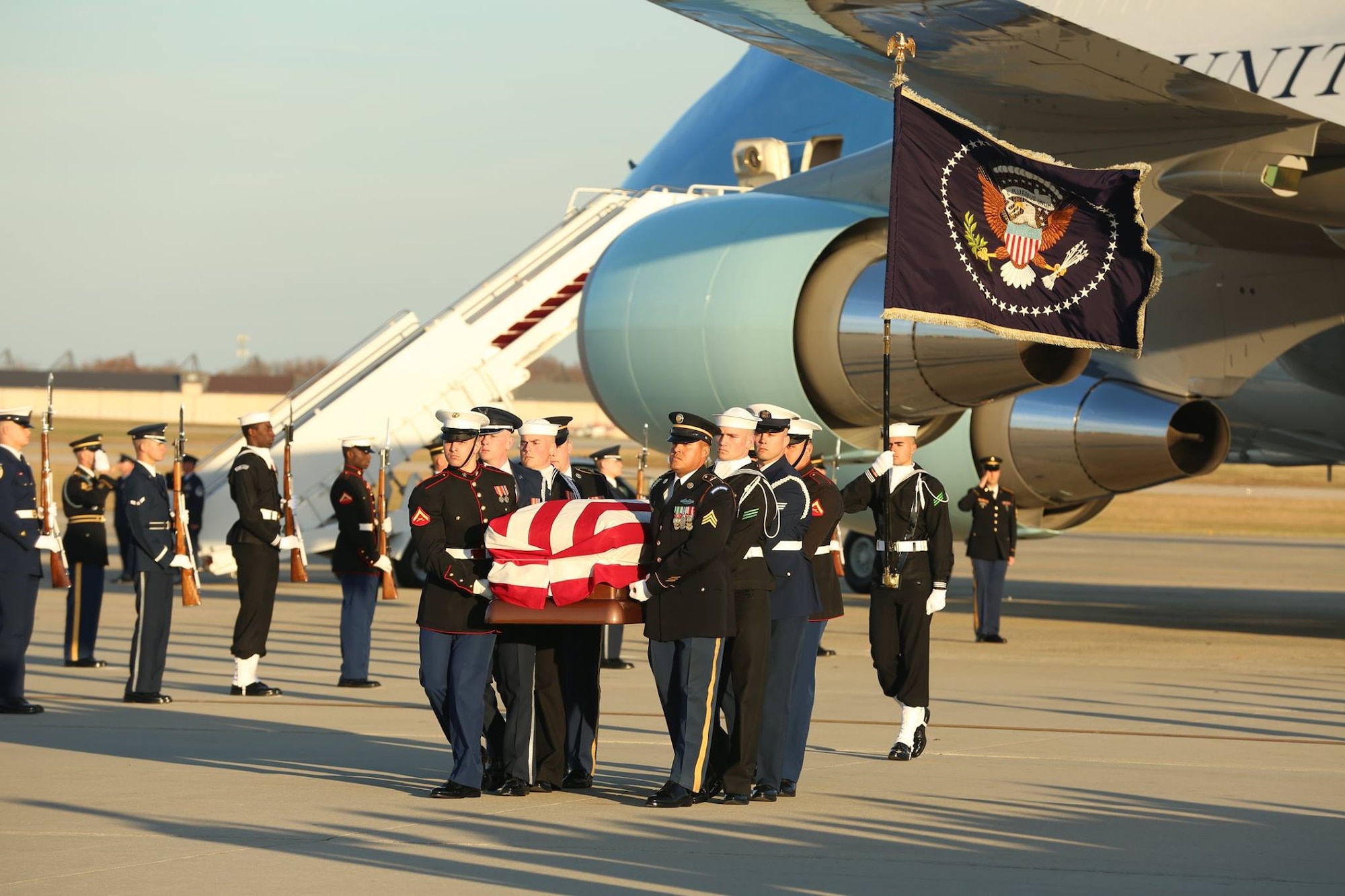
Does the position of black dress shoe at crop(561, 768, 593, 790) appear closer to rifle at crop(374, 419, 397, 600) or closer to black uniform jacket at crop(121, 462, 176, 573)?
rifle at crop(374, 419, 397, 600)

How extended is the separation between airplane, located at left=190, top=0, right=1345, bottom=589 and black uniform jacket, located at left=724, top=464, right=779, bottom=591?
448 cm

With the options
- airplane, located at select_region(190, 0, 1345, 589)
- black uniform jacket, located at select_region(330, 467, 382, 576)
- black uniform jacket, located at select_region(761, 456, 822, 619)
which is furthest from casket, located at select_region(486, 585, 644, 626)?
airplane, located at select_region(190, 0, 1345, 589)

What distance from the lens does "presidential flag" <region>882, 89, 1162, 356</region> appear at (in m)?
9.61

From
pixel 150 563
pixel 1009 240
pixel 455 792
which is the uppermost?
pixel 1009 240

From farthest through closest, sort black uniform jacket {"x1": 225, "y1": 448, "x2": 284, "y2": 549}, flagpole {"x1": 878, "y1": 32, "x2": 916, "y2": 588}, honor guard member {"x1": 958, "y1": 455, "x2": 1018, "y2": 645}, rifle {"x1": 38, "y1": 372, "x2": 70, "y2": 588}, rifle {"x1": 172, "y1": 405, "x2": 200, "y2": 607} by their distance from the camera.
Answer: honor guard member {"x1": 958, "y1": 455, "x2": 1018, "y2": 645}
rifle {"x1": 38, "y1": 372, "x2": 70, "y2": 588}
rifle {"x1": 172, "y1": 405, "x2": 200, "y2": 607}
black uniform jacket {"x1": 225, "y1": 448, "x2": 284, "y2": 549}
flagpole {"x1": 878, "y1": 32, "x2": 916, "y2": 588}

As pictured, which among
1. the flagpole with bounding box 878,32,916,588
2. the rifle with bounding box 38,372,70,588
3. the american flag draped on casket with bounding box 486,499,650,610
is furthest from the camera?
the rifle with bounding box 38,372,70,588

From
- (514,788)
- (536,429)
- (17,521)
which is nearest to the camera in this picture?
(514,788)

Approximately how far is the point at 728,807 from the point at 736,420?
172cm

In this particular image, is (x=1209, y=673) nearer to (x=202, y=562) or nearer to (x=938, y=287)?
(x=938, y=287)

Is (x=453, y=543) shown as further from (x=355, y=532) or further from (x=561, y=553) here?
(x=355, y=532)

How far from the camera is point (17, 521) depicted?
1053 centimetres

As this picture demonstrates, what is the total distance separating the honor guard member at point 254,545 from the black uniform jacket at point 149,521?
1.45ft

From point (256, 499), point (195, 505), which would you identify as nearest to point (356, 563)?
point (256, 499)

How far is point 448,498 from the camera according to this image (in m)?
7.99
